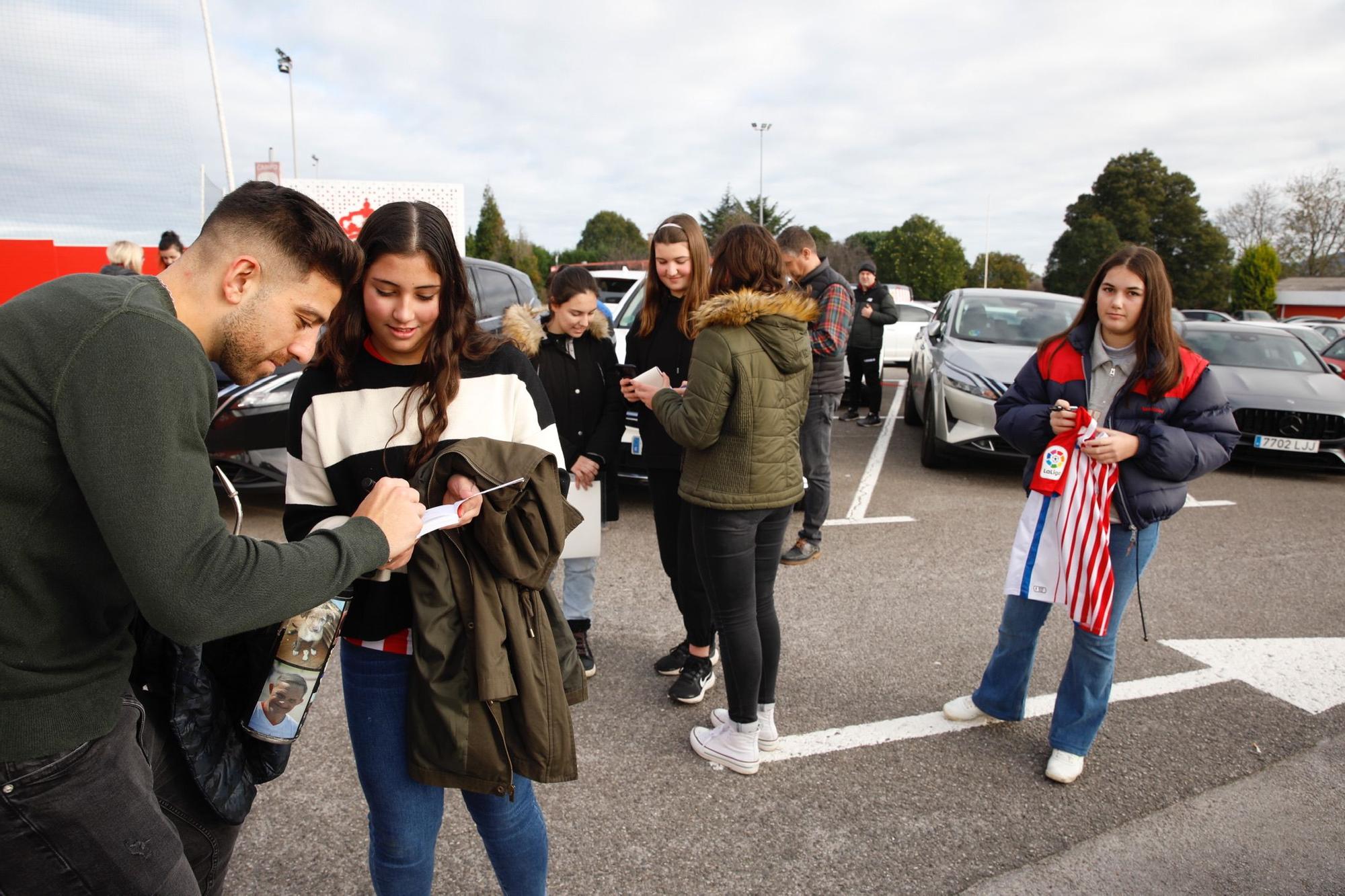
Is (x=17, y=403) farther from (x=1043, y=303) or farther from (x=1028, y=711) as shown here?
(x=1043, y=303)

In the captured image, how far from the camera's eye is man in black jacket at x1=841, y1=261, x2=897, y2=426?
33.3 ft

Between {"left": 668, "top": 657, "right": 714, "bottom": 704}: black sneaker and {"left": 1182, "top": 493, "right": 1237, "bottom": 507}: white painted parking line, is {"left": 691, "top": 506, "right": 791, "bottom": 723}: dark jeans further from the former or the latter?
{"left": 1182, "top": 493, "right": 1237, "bottom": 507}: white painted parking line

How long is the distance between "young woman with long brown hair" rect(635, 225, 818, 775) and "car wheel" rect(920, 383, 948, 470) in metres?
5.26

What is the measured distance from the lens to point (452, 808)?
284 cm

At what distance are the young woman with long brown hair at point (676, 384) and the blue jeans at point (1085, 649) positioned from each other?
4.01 ft

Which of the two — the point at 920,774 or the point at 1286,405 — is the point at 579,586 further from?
the point at 1286,405

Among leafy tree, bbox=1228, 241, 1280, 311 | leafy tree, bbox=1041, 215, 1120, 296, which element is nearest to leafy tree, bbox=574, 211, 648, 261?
leafy tree, bbox=1041, 215, 1120, 296

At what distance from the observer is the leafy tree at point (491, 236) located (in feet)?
155

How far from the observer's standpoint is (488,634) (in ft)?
5.80

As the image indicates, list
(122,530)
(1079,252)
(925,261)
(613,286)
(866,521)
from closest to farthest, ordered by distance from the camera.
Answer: (122,530)
(866,521)
(613,286)
(1079,252)
(925,261)

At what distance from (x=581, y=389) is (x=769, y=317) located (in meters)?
1.19

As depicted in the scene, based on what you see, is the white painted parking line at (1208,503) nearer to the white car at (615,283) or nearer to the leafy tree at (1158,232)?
the white car at (615,283)

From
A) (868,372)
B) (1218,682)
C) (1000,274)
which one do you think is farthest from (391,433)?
(1000,274)

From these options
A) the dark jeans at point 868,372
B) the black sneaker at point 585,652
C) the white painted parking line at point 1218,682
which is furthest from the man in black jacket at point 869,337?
the black sneaker at point 585,652
